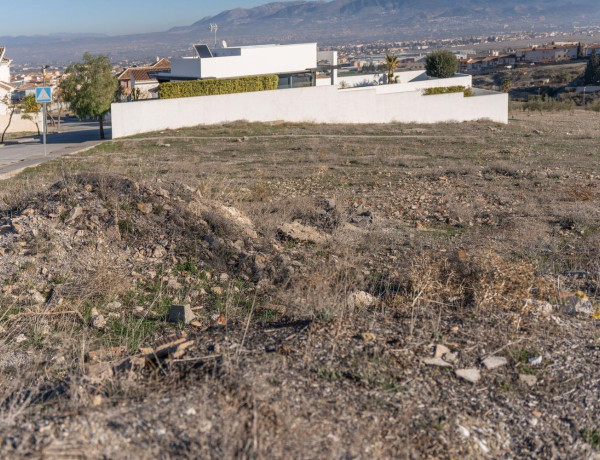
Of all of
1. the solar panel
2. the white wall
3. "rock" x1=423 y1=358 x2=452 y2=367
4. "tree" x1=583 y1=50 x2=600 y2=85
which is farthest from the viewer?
"tree" x1=583 y1=50 x2=600 y2=85

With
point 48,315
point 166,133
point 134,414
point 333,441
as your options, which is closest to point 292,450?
point 333,441

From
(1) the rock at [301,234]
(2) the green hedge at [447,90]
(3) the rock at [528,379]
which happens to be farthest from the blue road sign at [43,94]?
(2) the green hedge at [447,90]

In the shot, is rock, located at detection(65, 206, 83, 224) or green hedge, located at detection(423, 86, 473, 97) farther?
green hedge, located at detection(423, 86, 473, 97)

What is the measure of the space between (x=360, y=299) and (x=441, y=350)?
1.80 metres

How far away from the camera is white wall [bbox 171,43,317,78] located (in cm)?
3512

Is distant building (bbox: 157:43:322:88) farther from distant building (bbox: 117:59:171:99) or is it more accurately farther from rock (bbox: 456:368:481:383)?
rock (bbox: 456:368:481:383)

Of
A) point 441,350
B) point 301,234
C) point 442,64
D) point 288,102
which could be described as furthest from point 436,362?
point 442,64

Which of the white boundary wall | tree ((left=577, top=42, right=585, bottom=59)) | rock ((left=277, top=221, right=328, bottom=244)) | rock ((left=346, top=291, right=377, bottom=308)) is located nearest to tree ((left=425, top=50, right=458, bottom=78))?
the white boundary wall

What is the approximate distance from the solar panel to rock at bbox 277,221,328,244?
3007 centimetres

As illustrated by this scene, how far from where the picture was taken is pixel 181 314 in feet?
22.7

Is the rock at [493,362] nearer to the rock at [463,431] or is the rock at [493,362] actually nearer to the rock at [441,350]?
the rock at [441,350]

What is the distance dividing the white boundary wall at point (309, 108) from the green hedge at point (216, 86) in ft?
3.09

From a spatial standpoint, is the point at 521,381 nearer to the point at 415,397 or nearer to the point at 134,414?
the point at 415,397

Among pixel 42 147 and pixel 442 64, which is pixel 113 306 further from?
pixel 442 64
